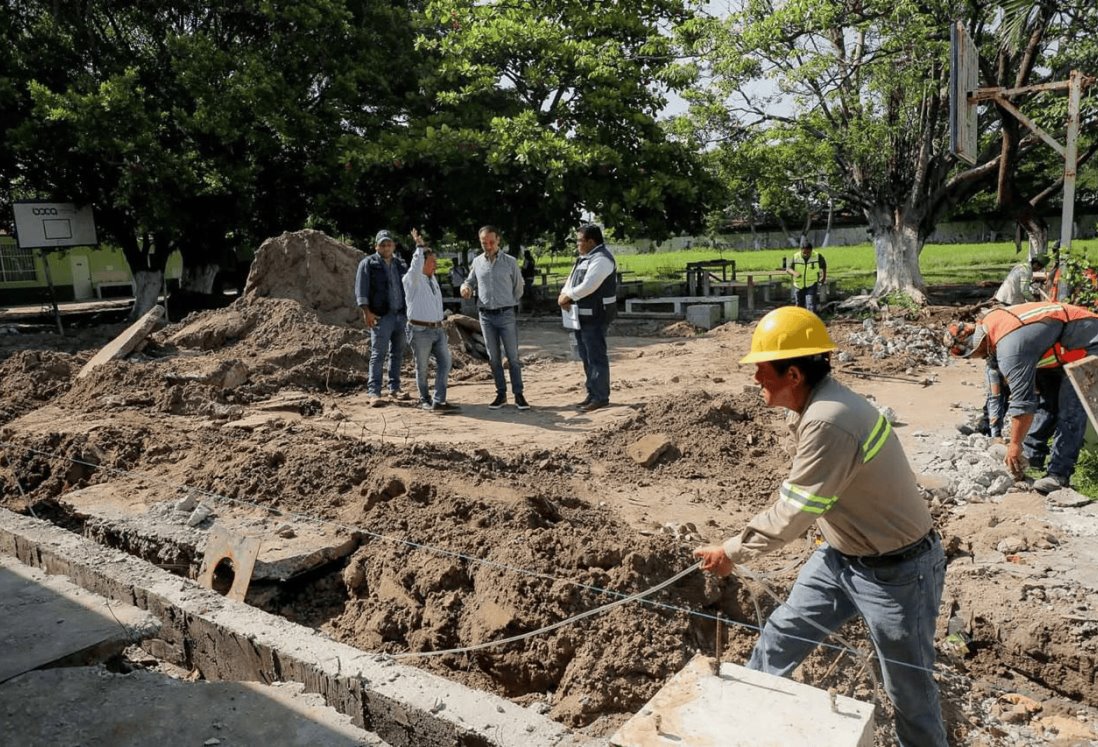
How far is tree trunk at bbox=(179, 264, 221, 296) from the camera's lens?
2092 centimetres

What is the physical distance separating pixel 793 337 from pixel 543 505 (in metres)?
2.55

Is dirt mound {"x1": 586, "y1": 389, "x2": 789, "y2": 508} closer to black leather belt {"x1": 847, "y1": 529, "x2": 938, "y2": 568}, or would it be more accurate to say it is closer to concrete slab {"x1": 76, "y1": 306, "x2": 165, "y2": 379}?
black leather belt {"x1": 847, "y1": 529, "x2": 938, "y2": 568}

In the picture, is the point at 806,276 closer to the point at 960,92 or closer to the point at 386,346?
the point at 960,92

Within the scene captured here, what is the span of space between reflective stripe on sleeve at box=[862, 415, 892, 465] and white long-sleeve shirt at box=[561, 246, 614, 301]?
18.3 feet

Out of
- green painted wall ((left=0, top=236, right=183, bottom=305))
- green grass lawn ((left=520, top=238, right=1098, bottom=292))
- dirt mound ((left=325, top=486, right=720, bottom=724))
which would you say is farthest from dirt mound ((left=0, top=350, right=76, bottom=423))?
green painted wall ((left=0, top=236, right=183, bottom=305))

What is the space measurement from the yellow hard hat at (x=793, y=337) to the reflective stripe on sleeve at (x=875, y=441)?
0.30m

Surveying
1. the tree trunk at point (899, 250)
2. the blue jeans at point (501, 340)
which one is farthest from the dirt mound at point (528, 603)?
the tree trunk at point (899, 250)

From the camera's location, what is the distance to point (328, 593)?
4598 millimetres

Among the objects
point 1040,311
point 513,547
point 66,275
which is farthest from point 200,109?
point 66,275

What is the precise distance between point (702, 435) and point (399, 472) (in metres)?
2.98

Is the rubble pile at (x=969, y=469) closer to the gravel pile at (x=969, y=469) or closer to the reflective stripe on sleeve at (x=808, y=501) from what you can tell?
the gravel pile at (x=969, y=469)

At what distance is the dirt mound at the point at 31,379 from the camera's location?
9492 millimetres

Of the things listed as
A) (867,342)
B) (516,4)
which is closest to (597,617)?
(867,342)

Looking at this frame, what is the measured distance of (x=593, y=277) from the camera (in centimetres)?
817
